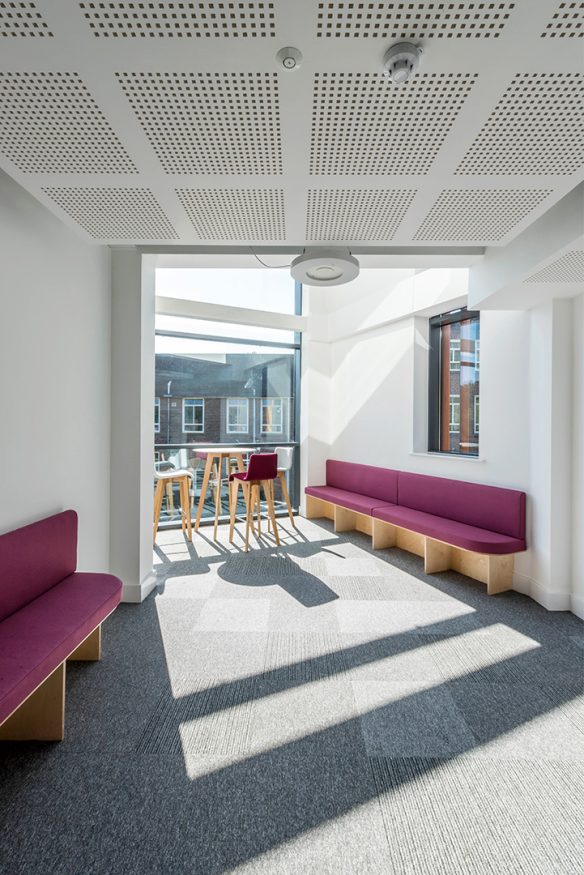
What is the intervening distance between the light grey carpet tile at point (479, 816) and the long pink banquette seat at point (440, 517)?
5.87ft

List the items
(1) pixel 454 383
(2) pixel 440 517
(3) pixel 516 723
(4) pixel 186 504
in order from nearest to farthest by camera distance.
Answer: (3) pixel 516 723, (2) pixel 440 517, (1) pixel 454 383, (4) pixel 186 504

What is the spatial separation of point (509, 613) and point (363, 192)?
2.99 meters

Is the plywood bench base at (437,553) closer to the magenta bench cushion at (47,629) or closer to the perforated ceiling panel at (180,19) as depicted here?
the magenta bench cushion at (47,629)

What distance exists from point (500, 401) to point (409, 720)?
2722 millimetres

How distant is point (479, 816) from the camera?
1406mm

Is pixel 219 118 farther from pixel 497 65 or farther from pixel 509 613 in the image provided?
pixel 509 613

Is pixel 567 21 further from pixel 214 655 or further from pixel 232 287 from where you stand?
pixel 232 287

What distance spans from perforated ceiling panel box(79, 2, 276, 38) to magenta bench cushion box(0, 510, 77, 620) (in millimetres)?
2017

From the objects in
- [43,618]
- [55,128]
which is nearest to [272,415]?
[43,618]

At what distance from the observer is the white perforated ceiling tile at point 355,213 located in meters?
1.88

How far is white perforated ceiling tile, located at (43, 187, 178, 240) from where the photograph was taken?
190 cm

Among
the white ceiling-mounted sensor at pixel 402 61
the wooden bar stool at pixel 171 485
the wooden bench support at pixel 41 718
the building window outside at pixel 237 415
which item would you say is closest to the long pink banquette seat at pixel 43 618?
the wooden bench support at pixel 41 718

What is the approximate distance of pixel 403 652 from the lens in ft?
7.95

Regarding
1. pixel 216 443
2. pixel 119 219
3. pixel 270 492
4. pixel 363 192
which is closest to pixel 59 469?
pixel 119 219
